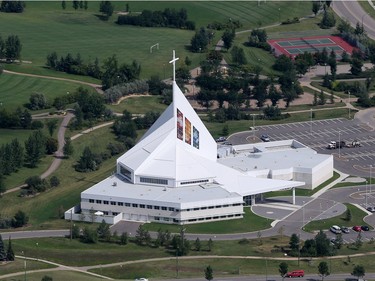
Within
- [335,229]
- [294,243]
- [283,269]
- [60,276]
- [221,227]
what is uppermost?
[283,269]

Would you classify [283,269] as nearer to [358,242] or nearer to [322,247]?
[322,247]

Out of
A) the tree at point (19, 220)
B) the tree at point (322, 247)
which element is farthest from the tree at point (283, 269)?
the tree at point (19, 220)

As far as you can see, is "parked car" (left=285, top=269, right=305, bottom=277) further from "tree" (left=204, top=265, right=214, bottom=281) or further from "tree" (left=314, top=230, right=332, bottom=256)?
"tree" (left=204, top=265, right=214, bottom=281)

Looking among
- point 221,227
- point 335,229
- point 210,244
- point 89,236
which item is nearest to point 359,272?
point 210,244

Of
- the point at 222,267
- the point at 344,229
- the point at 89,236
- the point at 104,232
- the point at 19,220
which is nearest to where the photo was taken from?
the point at 222,267

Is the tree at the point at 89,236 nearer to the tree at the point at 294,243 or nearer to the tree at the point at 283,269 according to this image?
the tree at the point at 294,243

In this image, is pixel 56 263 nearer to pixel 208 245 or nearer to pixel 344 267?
pixel 208 245

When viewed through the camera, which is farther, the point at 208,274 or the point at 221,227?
the point at 221,227

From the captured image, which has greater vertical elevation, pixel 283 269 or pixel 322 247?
pixel 283 269

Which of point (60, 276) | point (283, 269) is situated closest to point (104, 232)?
point (60, 276)

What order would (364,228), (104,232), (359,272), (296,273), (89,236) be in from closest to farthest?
(359,272)
(296,273)
(89,236)
(104,232)
(364,228)

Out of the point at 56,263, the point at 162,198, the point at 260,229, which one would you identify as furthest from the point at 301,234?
the point at 56,263
